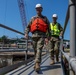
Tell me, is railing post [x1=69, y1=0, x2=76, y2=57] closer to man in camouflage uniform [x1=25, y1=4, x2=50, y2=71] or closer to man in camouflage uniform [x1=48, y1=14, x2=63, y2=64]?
man in camouflage uniform [x1=25, y1=4, x2=50, y2=71]

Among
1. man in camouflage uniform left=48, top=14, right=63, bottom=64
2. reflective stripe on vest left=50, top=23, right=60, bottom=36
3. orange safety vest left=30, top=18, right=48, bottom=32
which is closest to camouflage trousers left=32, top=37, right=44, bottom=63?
orange safety vest left=30, top=18, right=48, bottom=32

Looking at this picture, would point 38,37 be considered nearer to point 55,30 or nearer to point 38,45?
point 38,45

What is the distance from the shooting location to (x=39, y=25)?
5.98 meters

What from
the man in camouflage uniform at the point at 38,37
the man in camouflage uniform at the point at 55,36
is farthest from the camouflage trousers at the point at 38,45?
the man in camouflage uniform at the point at 55,36

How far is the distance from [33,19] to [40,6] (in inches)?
13.9

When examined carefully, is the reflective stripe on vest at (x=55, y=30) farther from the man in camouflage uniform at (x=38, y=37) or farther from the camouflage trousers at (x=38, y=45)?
the camouflage trousers at (x=38, y=45)

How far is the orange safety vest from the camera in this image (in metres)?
5.97

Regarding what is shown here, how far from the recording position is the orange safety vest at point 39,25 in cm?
597

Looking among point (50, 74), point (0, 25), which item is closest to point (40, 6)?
point (50, 74)

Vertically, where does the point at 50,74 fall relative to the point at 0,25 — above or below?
below

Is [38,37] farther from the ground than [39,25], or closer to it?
closer to it

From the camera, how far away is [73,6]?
258 cm

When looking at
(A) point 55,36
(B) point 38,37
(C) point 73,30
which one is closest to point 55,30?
(A) point 55,36

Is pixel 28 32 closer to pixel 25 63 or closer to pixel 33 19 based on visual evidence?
pixel 33 19
